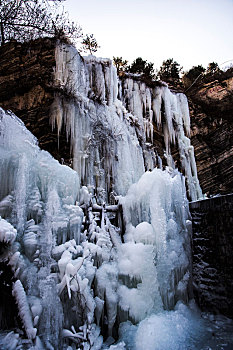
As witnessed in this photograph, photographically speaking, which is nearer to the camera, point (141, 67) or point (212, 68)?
point (141, 67)

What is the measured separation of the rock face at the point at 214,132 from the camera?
10.6 metres

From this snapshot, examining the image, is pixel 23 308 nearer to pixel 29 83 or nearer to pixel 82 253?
pixel 82 253

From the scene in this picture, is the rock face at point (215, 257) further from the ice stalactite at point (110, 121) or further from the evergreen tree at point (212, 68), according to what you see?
the evergreen tree at point (212, 68)

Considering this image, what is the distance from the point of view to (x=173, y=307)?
393cm

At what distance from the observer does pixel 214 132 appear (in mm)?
11273

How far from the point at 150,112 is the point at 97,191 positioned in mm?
4845

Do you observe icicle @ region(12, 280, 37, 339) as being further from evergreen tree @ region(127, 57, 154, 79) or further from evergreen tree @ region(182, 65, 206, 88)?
evergreen tree @ region(182, 65, 206, 88)

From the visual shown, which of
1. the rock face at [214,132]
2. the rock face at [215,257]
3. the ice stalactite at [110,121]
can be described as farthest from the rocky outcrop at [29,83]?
the rock face at [214,132]

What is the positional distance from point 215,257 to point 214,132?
8.61 m

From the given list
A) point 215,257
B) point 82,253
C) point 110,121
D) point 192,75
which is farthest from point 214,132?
point 82,253

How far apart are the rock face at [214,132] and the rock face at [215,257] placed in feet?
20.9

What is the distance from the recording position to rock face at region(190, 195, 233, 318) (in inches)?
156

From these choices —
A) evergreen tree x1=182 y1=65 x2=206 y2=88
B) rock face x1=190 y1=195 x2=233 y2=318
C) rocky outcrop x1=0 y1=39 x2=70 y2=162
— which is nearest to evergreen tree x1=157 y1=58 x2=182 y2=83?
evergreen tree x1=182 y1=65 x2=206 y2=88

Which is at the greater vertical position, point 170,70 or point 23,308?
point 170,70
